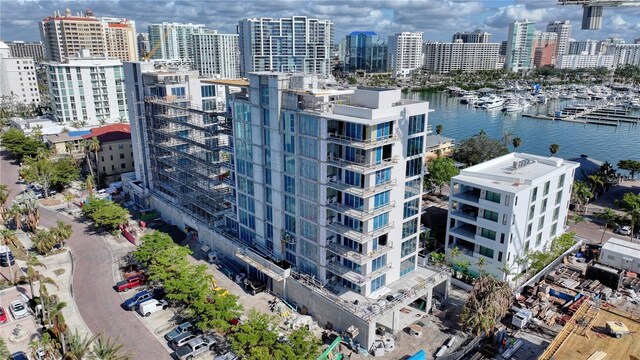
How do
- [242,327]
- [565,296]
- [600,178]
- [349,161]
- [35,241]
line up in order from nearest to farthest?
[242,327]
[349,161]
[565,296]
[35,241]
[600,178]

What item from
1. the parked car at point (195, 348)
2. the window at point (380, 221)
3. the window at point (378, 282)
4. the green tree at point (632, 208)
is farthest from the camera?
the green tree at point (632, 208)

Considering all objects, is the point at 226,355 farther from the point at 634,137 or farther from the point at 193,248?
the point at 634,137

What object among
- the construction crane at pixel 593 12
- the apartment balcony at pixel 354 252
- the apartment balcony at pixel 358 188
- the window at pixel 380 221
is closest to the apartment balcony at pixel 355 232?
the window at pixel 380 221

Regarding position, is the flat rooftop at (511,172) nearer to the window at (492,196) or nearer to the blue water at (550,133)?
the window at (492,196)

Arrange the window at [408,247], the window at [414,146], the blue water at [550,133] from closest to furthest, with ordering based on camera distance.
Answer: the window at [414,146], the window at [408,247], the blue water at [550,133]

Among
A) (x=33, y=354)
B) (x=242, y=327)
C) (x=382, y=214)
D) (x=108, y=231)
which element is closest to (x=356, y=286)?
(x=382, y=214)

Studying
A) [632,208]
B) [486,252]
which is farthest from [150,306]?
[632,208]
